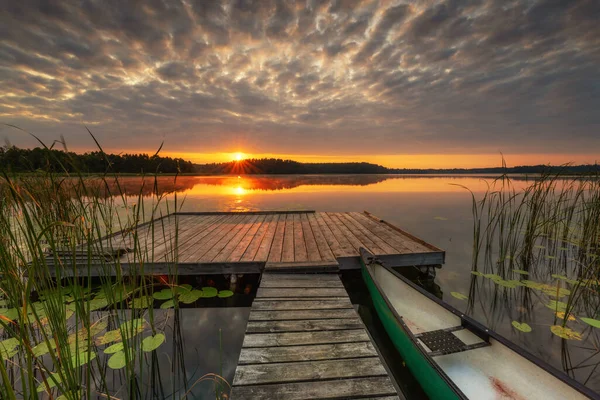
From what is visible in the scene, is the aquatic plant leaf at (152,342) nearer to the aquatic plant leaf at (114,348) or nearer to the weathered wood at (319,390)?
the aquatic plant leaf at (114,348)

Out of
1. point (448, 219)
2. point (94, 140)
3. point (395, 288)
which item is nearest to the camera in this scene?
point (94, 140)

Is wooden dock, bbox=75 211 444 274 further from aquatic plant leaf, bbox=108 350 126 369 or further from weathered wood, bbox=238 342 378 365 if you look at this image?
weathered wood, bbox=238 342 378 365

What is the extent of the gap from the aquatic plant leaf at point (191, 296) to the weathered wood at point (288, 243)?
1.65 metres

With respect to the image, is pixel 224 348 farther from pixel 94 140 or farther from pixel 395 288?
pixel 94 140

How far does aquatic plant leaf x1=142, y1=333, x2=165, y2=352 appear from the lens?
3.09 m

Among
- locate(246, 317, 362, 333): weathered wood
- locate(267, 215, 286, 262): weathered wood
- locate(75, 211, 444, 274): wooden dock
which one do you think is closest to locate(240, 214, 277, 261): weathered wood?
locate(75, 211, 444, 274): wooden dock

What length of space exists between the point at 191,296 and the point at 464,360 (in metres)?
4.13

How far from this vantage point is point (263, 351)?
96.3 inches

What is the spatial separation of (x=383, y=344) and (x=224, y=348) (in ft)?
7.33

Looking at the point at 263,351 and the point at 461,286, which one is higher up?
the point at 263,351

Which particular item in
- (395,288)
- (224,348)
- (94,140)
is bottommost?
(224,348)

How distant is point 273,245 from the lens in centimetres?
551

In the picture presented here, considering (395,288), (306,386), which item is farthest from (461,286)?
(306,386)

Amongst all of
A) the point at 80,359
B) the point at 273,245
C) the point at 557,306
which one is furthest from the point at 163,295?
the point at 557,306
